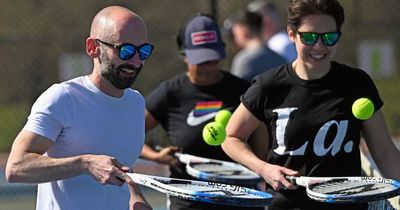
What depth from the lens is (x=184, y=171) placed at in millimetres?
7223

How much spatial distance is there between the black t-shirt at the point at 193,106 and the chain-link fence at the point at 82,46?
6.06 m

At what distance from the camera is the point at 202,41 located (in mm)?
7430

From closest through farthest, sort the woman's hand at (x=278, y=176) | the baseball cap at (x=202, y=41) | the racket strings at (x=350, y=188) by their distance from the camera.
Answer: the racket strings at (x=350, y=188), the woman's hand at (x=278, y=176), the baseball cap at (x=202, y=41)

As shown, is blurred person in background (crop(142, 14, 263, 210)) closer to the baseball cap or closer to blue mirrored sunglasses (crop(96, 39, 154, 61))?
the baseball cap

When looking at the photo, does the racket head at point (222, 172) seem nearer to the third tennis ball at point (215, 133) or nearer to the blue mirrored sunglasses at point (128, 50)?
the third tennis ball at point (215, 133)

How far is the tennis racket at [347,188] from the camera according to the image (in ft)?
16.7

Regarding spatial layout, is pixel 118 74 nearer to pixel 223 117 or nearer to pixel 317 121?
pixel 317 121

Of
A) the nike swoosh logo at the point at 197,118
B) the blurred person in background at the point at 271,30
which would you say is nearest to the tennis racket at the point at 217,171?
the nike swoosh logo at the point at 197,118

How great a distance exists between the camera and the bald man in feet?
15.4

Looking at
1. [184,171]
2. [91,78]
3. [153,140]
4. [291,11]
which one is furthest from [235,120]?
[153,140]

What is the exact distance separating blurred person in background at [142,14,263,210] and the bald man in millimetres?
1961

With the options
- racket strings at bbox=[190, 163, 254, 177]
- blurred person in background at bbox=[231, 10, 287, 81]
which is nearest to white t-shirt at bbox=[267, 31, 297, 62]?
blurred person in background at bbox=[231, 10, 287, 81]

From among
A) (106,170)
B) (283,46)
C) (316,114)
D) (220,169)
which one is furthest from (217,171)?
(283,46)

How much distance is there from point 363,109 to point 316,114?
0.26m
